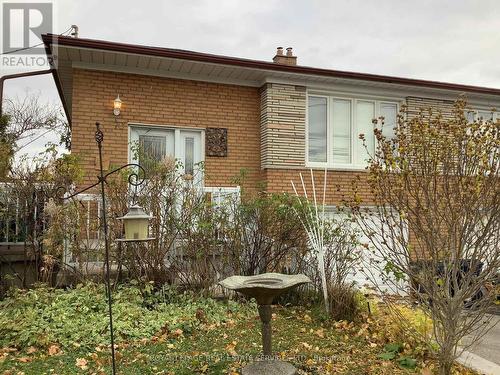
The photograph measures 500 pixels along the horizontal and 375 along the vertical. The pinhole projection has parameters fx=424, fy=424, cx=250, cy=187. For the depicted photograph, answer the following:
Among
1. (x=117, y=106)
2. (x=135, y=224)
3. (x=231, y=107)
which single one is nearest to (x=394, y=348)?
(x=135, y=224)

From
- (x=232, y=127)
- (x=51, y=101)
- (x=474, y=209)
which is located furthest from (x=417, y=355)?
(x=51, y=101)

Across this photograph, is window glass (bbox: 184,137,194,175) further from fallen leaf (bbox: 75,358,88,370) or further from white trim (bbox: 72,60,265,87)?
fallen leaf (bbox: 75,358,88,370)

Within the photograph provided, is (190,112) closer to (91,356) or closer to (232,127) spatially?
(232,127)

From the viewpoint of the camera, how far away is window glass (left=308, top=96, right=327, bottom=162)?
32.1 ft

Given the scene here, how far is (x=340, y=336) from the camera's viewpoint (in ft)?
17.7

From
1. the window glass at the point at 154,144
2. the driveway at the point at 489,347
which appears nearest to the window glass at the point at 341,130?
the window glass at the point at 154,144

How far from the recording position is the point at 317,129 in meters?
9.84

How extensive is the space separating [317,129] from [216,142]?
2400 millimetres

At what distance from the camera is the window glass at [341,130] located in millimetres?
9945

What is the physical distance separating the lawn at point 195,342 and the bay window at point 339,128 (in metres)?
4.54

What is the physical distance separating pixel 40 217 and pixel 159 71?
3971 millimetres

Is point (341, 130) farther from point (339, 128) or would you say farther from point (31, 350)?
point (31, 350)

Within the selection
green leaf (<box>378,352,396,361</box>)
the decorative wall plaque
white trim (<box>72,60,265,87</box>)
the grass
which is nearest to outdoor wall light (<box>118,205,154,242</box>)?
the grass

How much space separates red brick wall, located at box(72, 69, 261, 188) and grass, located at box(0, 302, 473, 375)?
11.8ft
